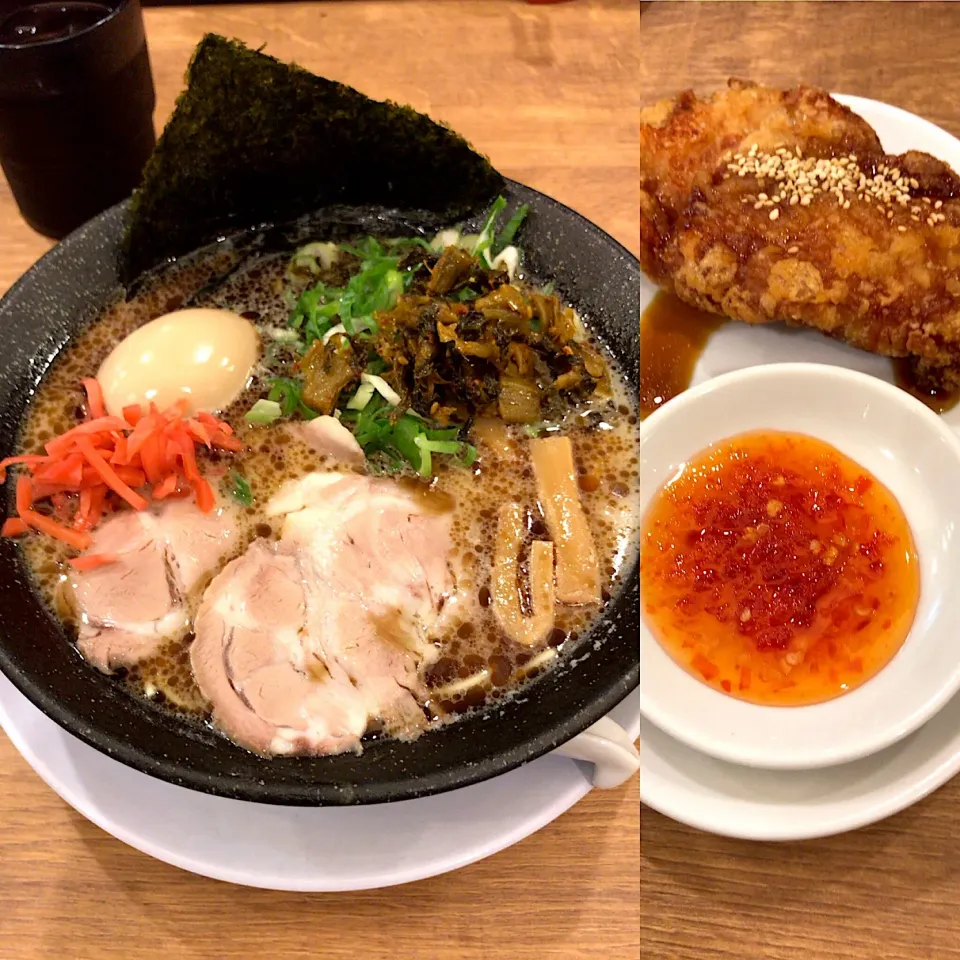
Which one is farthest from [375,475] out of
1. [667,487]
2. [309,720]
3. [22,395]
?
[667,487]

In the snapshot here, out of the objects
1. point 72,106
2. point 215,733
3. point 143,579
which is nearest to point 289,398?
point 143,579

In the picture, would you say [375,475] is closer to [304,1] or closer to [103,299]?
[103,299]

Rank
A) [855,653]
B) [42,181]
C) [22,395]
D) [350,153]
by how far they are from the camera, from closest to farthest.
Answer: [855,653]
[22,395]
[350,153]
[42,181]

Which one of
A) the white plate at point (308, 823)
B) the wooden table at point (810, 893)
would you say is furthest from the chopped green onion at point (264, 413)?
the wooden table at point (810, 893)

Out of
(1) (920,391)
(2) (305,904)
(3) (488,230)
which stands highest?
(1) (920,391)

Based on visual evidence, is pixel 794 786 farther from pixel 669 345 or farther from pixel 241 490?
pixel 241 490

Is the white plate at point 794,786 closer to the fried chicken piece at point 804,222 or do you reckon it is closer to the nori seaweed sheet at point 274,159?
the fried chicken piece at point 804,222
